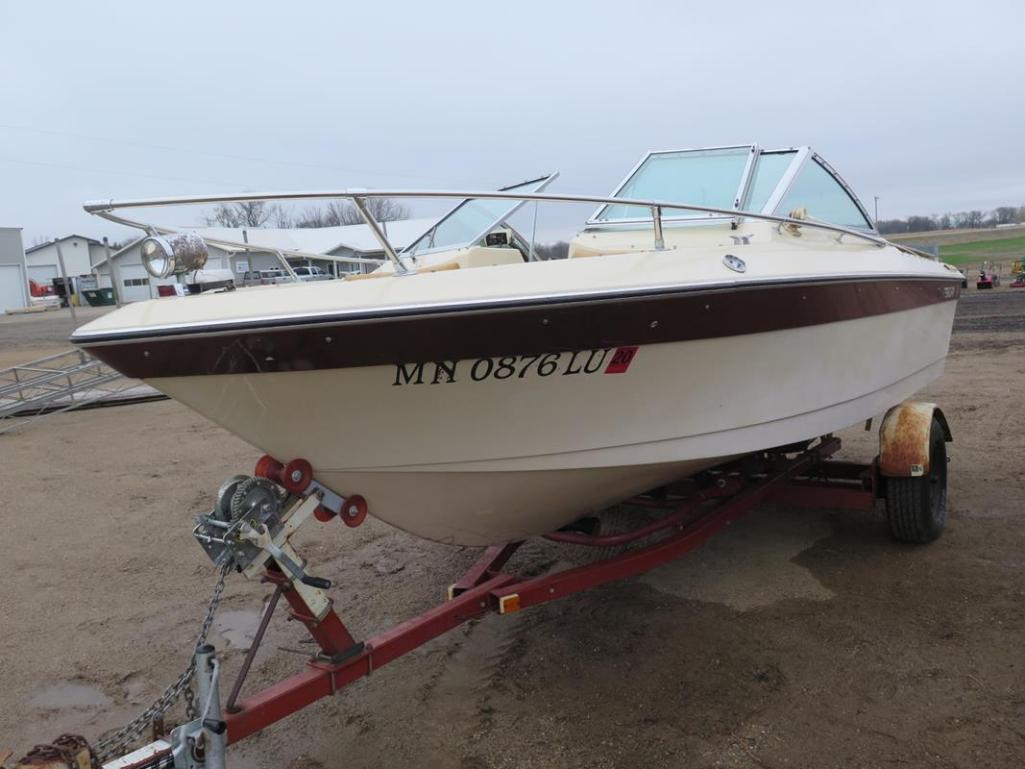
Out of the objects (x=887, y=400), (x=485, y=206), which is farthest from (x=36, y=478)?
(x=887, y=400)

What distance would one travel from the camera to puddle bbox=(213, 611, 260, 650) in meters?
3.77

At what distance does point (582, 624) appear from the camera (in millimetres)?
3818

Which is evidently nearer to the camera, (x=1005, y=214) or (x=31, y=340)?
(x=31, y=340)

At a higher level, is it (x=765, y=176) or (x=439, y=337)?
(x=765, y=176)

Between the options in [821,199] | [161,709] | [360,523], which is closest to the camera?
[161,709]

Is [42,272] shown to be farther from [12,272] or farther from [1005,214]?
[1005,214]

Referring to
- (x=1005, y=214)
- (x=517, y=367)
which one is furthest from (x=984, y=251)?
(x=517, y=367)

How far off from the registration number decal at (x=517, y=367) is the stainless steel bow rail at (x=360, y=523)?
1.64 feet

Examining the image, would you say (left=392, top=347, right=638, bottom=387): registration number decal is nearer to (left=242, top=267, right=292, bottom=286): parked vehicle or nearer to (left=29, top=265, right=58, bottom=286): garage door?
(left=242, top=267, right=292, bottom=286): parked vehicle

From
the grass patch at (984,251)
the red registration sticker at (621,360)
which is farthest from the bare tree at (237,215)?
the grass patch at (984,251)

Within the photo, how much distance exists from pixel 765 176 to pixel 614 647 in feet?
8.67

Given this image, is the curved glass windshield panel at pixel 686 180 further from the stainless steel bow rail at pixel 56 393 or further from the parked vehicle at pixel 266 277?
the stainless steel bow rail at pixel 56 393

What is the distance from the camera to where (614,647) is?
3561mm

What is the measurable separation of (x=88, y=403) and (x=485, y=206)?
302 inches
